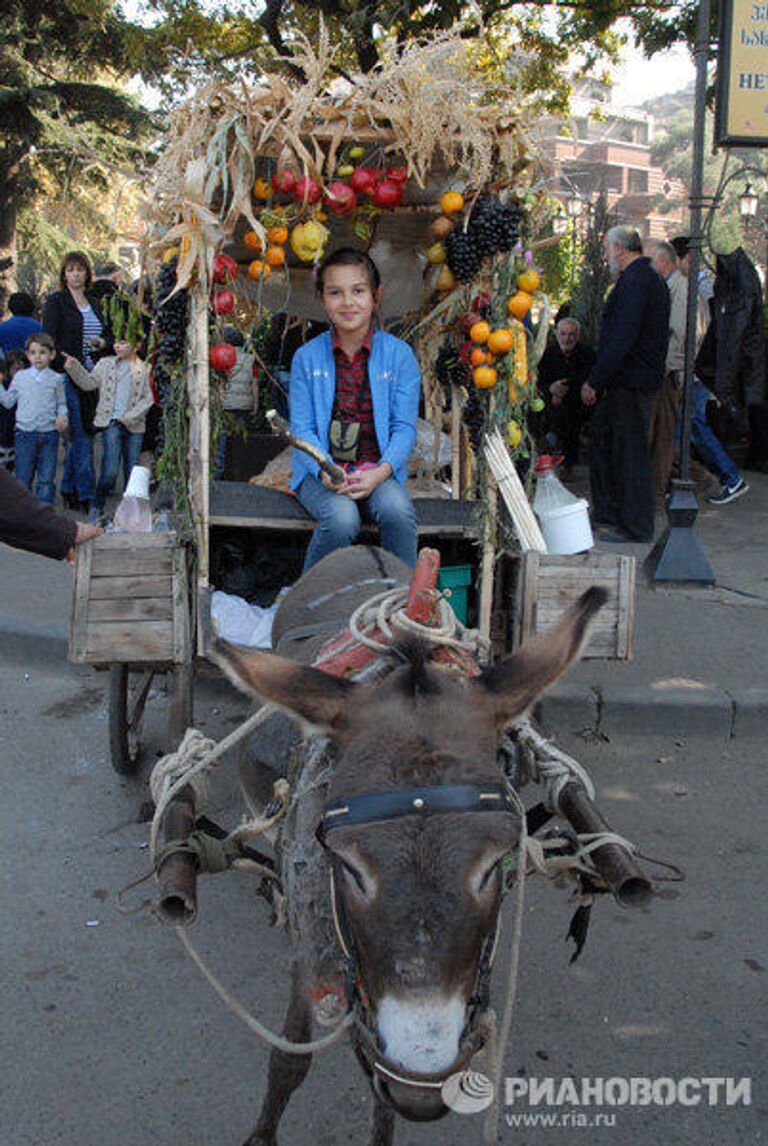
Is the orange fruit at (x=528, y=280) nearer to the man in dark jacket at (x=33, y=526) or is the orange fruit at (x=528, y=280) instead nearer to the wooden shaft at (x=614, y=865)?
the man in dark jacket at (x=33, y=526)

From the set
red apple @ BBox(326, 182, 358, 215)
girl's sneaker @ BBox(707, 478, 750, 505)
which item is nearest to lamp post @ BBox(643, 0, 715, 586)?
girl's sneaker @ BBox(707, 478, 750, 505)

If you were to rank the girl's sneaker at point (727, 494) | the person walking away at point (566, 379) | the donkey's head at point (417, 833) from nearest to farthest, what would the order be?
1. the donkey's head at point (417, 833)
2. the girl's sneaker at point (727, 494)
3. the person walking away at point (566, 379)

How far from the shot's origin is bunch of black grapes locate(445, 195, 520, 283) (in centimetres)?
434

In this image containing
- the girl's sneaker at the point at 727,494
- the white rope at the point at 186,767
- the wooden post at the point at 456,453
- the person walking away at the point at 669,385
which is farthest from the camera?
the girl's sneaker at the point at 727,494

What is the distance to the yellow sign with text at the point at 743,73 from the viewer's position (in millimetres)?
7094

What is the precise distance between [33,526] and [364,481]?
1.41 metres

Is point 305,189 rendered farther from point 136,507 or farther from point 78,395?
point 78,395

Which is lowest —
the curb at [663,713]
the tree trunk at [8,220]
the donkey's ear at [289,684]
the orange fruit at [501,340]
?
the curb at [663,713]

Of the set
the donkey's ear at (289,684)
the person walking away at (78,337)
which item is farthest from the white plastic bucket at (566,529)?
the person walking away at (78,337)

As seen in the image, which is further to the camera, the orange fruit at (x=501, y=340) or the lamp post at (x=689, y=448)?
the lamp post at (x=689, y=448)

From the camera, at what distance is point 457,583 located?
475 centimetres

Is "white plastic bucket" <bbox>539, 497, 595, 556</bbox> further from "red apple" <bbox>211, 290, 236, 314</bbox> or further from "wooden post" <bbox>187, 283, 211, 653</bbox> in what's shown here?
"red apple" <bbox>211, 290, 236, 314</bbox>

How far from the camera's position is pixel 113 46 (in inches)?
791

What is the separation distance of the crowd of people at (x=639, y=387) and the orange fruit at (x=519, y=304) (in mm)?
3887
